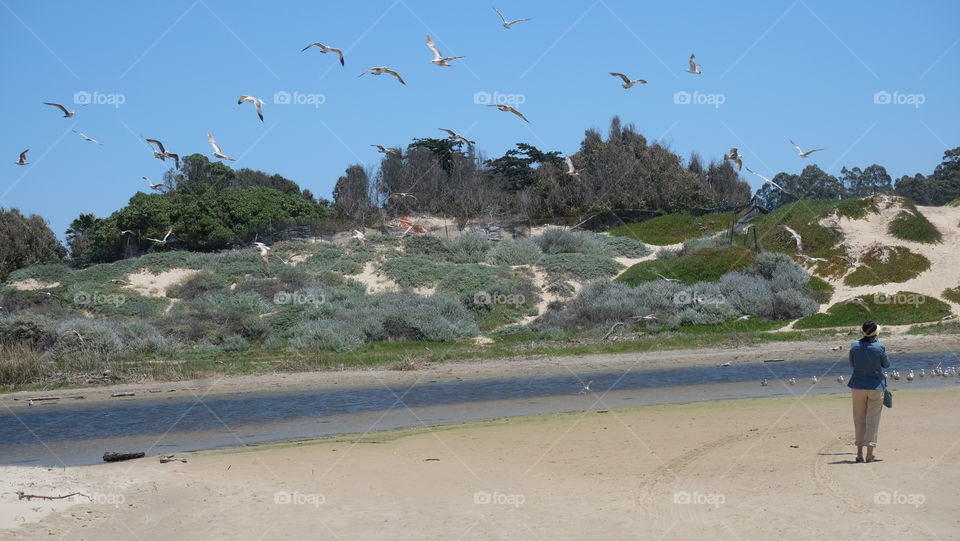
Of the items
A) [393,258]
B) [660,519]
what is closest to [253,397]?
[660,519]

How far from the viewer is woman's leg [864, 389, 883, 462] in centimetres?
1084

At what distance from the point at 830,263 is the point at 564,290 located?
9405mm

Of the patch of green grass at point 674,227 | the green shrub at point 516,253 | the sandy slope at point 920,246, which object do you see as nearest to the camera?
the sandy slope at point 920,246

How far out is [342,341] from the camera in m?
27.2

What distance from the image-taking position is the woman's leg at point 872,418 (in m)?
10.8

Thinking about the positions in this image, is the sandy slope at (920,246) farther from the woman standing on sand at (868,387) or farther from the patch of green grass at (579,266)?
the woman standing on sand at (868,387)

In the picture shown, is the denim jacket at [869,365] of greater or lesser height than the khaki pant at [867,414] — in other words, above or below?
above

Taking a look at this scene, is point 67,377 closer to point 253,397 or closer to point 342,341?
point 253,397

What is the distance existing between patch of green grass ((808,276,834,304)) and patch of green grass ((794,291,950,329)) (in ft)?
2.37

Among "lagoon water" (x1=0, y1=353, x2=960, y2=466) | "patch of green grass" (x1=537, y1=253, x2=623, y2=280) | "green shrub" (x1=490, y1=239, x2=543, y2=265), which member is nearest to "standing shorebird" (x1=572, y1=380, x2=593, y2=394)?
"lagoon water" (x1=0, y1=353, x2=960, y2=466)

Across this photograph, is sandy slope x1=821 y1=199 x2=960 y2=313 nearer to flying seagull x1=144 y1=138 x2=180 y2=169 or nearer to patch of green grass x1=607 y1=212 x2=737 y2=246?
patch of green grass x1=607 y1=212 x2=737 y2=246

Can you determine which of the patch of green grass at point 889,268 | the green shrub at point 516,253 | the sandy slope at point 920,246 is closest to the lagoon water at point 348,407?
the sandy slope at point 920,246

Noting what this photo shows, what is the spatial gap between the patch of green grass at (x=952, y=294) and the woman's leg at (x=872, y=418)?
20.5 meters

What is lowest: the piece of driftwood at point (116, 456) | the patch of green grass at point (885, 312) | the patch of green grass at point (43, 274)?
the piece of driftwood at point (116, 456)
